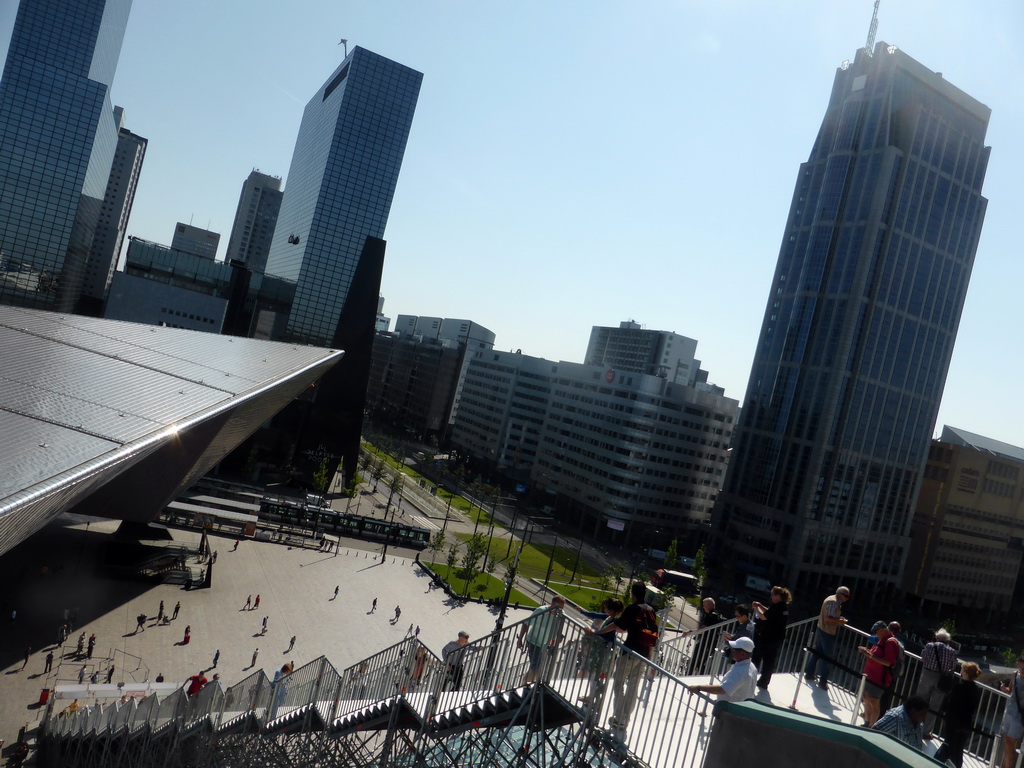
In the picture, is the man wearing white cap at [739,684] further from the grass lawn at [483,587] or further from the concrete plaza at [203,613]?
the grass lawn at [483,587]

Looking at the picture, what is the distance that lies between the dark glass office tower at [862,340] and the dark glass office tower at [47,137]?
3531 inches

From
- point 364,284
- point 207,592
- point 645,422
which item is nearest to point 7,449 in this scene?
point 207,592

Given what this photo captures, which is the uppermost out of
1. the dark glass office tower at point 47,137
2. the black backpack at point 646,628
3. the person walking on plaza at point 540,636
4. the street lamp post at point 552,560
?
the dark glass office tower at point 47,137

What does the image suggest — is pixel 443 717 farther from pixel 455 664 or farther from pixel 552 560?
pixel 552 560

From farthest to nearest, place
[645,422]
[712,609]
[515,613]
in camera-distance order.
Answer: [645,422], [515,613], [712,609]

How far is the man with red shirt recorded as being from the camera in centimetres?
829

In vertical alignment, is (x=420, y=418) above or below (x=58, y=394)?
below

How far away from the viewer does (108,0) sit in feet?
313

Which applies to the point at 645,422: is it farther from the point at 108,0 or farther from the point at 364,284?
the point at 108,0

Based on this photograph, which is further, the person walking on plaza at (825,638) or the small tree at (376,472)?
the small tree at (376,472)

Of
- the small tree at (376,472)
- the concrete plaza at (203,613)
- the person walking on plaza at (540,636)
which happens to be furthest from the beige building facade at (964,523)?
the person walking on plaza at (540,636)

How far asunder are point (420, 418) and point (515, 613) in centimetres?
8359

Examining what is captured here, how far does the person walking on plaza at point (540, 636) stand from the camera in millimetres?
7090

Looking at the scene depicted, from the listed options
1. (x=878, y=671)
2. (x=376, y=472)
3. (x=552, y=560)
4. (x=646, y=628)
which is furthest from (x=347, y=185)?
(x=878, y=671)
